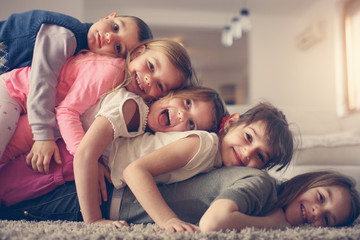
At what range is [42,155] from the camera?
0.99 meters

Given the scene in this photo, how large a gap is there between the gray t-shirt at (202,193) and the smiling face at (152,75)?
1.03ft

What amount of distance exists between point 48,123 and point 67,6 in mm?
3024

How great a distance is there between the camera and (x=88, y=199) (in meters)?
0.88

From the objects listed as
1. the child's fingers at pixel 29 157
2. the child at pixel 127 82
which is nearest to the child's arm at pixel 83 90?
the child at pixel 127 82

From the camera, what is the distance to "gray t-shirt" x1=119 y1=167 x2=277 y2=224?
34.8 inches

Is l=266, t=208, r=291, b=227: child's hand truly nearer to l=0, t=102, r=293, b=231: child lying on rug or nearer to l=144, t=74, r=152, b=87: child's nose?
l=0, t=102, r=293, b=231: child lying on rug

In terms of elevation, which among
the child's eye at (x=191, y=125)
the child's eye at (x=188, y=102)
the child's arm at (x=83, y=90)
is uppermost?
the child's arm at (x=83, y=90)

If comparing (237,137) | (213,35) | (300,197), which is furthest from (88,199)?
(213,35)

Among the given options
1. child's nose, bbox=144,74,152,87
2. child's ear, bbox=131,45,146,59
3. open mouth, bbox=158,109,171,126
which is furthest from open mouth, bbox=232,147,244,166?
child's ear, bbox=131,45,146,59

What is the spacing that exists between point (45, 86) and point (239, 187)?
65cm

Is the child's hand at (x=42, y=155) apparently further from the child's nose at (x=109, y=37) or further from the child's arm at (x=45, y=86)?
the child's nose at (x=109, y=37)

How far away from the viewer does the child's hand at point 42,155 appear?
0.98 metres

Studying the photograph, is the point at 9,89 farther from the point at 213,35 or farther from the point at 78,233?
the point at 213,35

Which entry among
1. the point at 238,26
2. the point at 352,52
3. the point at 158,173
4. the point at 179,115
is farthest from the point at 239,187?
the point at 238,26
